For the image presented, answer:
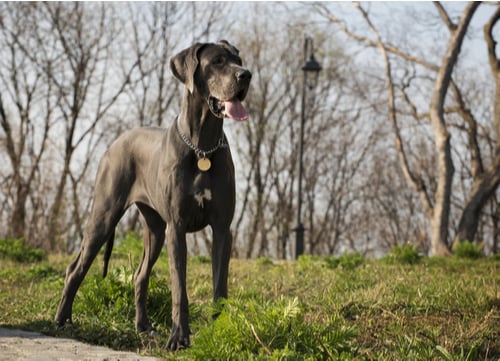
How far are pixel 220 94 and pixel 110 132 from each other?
15959 mm

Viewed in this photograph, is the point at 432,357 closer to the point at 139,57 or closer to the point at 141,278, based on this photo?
the point at 141,278

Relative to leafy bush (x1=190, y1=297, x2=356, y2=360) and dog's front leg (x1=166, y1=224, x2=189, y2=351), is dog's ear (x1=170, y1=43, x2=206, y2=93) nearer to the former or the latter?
dog's front leg (x1=166, y1=224, x2=189, y2=351)

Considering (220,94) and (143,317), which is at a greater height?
(220,94)

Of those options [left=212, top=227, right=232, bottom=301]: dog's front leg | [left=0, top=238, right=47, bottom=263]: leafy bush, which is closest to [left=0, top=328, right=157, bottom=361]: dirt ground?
[left=212, top=227, right=232, bottom=301]: dog's front leg

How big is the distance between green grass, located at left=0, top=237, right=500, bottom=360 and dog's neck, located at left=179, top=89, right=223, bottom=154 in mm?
1119

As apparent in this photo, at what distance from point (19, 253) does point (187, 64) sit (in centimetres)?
818

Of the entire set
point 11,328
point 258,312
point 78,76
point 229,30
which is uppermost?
point 229,30

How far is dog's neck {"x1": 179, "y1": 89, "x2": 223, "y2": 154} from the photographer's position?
432cm

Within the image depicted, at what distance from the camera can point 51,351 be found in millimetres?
4234

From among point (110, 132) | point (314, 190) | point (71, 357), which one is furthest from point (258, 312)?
point (314, 190)

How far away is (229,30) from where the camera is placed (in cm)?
2162

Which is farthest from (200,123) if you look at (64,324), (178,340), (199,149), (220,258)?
(64,324)

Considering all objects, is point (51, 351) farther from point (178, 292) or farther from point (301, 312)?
point (301, 312)

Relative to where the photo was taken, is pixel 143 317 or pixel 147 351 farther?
pixel 143 317
